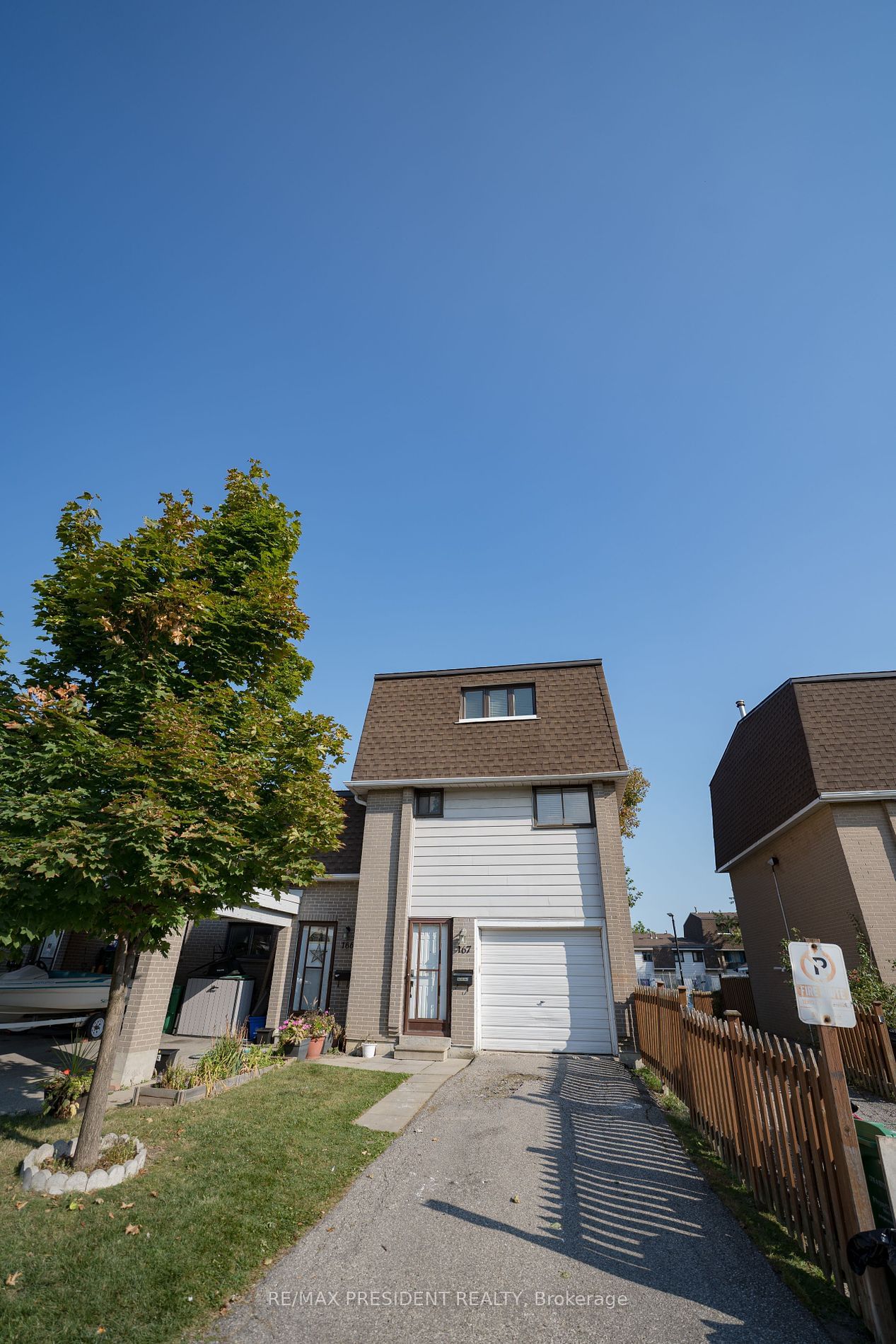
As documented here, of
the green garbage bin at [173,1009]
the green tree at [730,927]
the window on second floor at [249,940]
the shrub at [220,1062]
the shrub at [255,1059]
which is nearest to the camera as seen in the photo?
the shrub at [220,1062]

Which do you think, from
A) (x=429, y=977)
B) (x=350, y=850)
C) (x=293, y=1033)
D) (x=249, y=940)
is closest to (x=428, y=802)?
(x=350, y=850)

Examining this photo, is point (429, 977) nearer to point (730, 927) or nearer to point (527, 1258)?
point (527, 1258)

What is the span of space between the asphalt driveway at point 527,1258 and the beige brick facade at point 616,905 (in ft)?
18.2

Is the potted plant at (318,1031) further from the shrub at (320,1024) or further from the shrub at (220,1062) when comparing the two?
the shrub at (220,1062)

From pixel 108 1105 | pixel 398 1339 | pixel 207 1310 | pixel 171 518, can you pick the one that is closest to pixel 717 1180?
pixel 398 1339

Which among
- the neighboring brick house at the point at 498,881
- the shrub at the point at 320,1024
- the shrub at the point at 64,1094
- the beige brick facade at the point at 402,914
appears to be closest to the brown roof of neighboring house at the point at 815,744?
the neighboring brick house at the point at 498,881

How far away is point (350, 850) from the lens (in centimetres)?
1480

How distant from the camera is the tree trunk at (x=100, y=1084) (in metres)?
5.59

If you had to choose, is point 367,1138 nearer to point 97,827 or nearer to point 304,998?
point 97,827

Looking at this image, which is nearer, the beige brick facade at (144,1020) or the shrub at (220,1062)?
the shrub at (220,1062)

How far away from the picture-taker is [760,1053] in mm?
5152

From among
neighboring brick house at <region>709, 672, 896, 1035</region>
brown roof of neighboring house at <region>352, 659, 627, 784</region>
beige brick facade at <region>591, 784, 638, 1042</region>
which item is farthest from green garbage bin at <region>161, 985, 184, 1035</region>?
neighboring brick house at <region>709, 672, 896, 1035</region>

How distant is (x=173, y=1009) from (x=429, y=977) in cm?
622

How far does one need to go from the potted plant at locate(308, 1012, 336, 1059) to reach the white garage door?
3311 millimetres
